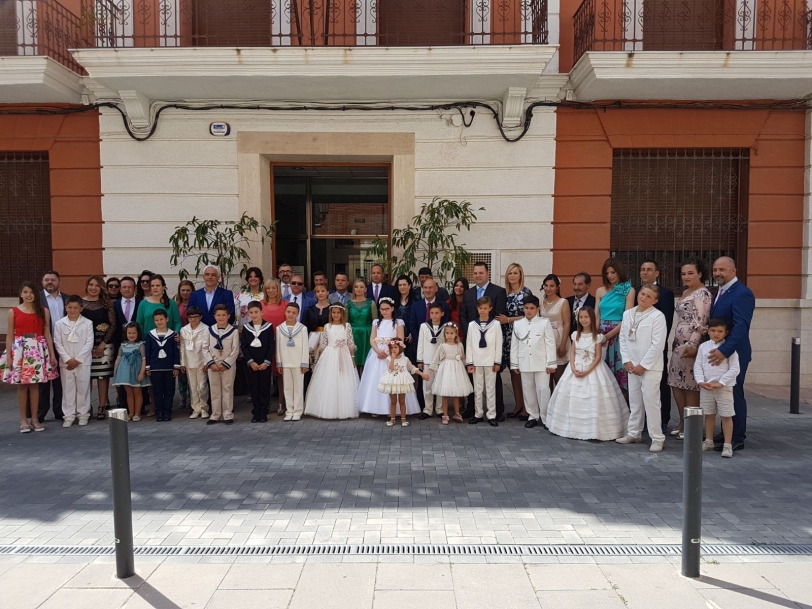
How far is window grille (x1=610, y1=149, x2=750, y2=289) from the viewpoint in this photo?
34.4 feet

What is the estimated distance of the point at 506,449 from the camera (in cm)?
657

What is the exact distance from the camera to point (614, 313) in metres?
7.36

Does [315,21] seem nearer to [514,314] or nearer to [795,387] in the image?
[514,314]

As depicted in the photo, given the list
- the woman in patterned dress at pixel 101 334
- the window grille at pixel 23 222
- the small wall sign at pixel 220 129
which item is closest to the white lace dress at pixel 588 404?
the woman in patterned dress at pixel 101 334

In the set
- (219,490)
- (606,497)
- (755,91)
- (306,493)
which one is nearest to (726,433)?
(606,497)

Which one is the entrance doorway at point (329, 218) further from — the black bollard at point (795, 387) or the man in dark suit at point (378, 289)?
the black bollard at point (795, 387)

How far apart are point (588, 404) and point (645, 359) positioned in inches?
33.0

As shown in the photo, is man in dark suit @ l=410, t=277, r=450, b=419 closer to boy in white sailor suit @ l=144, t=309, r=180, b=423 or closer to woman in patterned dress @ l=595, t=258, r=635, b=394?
woman in patterned dress @ l=595, t=258, r=635, b=394

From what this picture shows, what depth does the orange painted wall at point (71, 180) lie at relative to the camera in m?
10.3

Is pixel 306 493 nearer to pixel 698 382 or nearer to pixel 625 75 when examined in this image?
pixel 698 382

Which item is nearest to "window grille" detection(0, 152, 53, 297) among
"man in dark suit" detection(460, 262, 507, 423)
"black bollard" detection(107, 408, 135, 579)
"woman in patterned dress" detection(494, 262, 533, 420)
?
"man in dark suit" detection(460, 262, 507, 423)

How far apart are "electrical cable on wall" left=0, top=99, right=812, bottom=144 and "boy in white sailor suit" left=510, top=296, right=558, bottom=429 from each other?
3981mm

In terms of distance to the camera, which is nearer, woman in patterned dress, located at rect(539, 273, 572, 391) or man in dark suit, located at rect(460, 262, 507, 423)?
woman in patterned dress, located at rect(539, 273, 572, 391)

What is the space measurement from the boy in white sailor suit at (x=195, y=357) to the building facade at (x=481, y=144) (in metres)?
2.73
